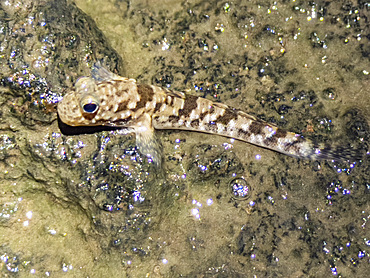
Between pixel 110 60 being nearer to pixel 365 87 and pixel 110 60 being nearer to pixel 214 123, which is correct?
pixel 214 123

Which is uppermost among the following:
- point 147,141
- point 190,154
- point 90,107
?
point 90,107

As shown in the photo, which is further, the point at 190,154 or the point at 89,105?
the point at 190,154

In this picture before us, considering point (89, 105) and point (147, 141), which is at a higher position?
point (89, 105)

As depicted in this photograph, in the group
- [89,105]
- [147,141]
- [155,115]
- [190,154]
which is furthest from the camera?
[190,154]

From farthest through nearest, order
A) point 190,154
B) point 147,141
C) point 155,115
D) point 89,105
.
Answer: point 190,154, point 155,115, point 147,141, point 89,105

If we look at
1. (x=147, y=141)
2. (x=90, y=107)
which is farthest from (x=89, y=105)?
(x=147, y=141)

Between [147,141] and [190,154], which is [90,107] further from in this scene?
[190,154]

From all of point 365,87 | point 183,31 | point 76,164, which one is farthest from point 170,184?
point 365,87
